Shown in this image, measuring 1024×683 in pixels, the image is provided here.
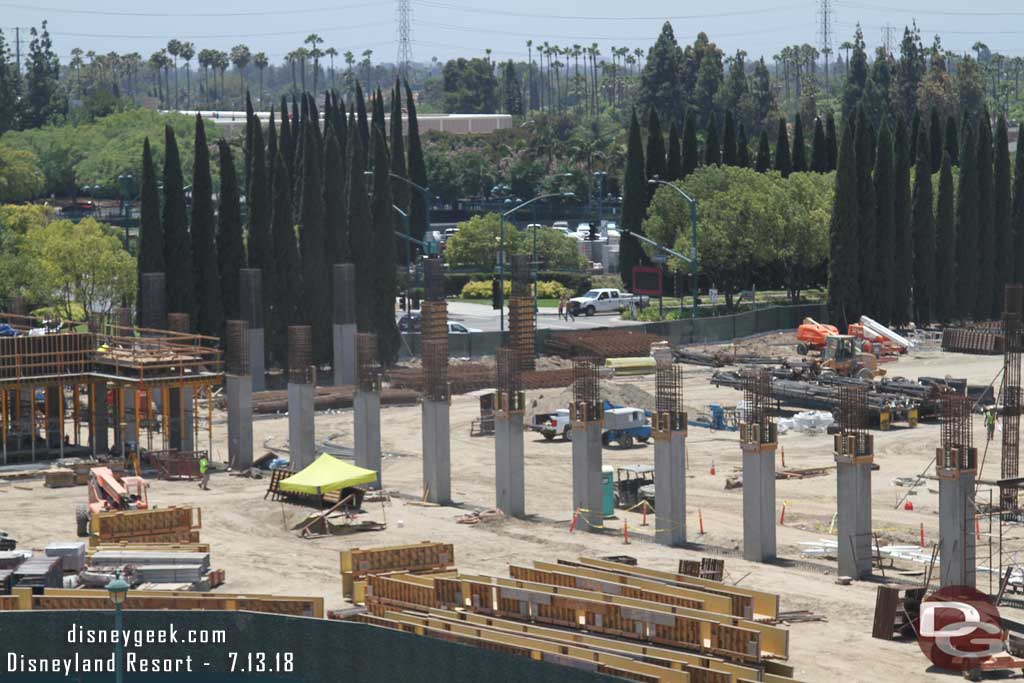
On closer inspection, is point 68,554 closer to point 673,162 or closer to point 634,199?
point 634,199

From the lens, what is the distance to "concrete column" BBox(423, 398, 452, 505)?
5334cm

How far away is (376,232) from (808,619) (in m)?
43.8

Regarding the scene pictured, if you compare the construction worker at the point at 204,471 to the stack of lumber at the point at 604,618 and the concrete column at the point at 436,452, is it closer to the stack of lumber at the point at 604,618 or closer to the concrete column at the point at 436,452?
the concrete column at the point at 436,452

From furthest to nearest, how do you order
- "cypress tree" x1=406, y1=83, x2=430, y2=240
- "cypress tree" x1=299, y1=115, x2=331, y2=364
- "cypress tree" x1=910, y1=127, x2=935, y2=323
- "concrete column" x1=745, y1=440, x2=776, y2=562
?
1. "cypress tree" x1=406, y1=83, x2=430, y2=240
2. "cypress tree" x1=910, y1=127, x2=935, y2=323
3. "cypress tree" x1=299, y1=115, x2=331, y2=364
4. "concrete column" x1=745, y1=440, x2=776, y2=562

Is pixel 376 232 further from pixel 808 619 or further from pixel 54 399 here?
pixel 808 619

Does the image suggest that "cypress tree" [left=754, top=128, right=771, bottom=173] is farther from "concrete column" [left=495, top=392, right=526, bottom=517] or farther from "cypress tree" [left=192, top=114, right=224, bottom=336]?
"concrete column" [left=495, top=392, right=526, bottom=517]

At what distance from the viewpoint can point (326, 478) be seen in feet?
166

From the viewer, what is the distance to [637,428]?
6269 cm

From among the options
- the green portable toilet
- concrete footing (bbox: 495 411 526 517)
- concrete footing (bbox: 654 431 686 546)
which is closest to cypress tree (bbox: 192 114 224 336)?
concrete footing (bbox: 495 411 526 517)

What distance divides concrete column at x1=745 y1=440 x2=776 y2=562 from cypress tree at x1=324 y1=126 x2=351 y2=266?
3541 cm

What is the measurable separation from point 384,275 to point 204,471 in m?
21.4

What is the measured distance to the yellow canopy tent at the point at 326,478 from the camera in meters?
50.2

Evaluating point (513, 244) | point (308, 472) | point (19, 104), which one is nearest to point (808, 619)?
point (308, 472)

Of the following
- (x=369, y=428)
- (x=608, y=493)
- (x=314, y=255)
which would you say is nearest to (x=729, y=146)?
(x=314, y=255)
